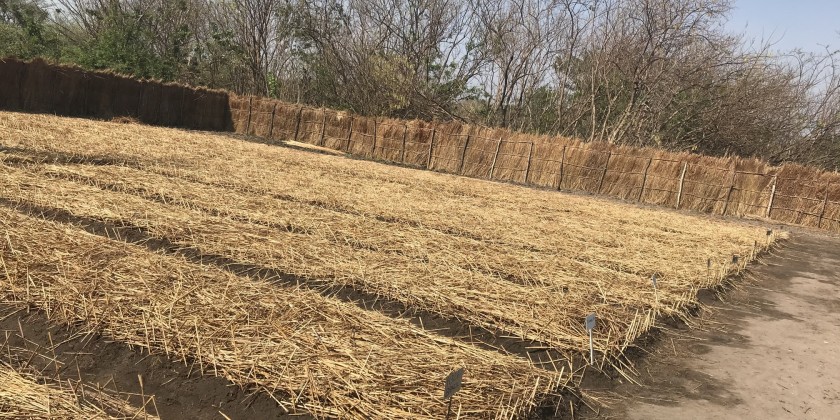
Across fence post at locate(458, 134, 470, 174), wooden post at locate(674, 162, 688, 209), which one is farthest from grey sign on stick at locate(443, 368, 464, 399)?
fence post at locate(458, 134, 470, 174)

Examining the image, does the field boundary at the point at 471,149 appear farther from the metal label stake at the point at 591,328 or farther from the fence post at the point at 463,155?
the metal label stake at the point at 591,328

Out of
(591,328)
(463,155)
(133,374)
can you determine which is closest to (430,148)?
(463,155)

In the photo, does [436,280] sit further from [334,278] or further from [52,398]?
[52,398]

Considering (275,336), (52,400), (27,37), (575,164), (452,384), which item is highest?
(27,37)

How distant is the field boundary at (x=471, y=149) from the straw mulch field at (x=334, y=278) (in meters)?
7.23

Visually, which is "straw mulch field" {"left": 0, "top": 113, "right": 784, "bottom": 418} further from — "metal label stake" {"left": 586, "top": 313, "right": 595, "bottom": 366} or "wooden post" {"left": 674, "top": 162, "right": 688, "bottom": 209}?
"wooden post" {"left": 674, "top": 162, "right": 688, "bottom": 209}

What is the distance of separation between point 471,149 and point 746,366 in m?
Answer: 16.0

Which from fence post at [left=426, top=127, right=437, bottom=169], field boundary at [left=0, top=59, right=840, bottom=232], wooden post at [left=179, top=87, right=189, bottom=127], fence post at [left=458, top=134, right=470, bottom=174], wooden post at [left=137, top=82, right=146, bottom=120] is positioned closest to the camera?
field boundary at [left=0, top=59, right=840, bottom=232]

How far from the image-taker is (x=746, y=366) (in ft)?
12.3

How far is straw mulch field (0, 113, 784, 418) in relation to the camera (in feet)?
9.09

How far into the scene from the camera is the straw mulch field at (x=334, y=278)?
2770 millimetres

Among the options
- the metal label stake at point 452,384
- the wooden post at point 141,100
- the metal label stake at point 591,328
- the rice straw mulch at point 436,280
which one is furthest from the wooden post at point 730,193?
the wooden post at point 141,100

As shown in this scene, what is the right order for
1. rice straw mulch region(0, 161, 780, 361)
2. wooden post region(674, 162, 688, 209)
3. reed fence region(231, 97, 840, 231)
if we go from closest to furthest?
rice straw mulch region(0, 161, 780, 361), reed fence region(231, 97, 840, 231), wooden post region(674, 162, 688, 209)

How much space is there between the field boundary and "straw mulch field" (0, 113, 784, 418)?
7.23 meters
